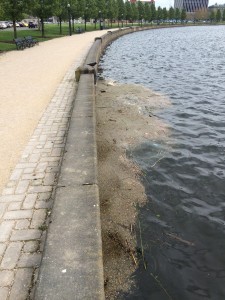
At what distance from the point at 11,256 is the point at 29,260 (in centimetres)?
26

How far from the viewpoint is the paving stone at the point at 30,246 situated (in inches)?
160

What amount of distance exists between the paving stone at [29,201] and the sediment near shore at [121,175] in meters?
1.20

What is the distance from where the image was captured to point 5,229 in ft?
14.6

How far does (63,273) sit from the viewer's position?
335 cm

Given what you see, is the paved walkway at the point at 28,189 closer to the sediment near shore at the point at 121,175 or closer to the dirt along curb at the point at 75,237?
the dirt along curb at the point at 75,237

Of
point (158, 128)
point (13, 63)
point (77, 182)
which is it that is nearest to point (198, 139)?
point (158, 128)

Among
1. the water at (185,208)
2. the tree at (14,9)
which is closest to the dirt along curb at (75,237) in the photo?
the water at (185,208)

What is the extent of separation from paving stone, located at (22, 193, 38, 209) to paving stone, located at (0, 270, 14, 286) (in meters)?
1.32

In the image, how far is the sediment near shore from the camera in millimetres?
4336

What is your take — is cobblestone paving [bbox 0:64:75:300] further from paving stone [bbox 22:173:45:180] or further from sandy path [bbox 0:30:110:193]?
sandy path [bbox 0:30:110:193]

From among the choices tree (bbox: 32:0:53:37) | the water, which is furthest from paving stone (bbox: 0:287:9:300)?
tree (bbox: 32:0:53:37)

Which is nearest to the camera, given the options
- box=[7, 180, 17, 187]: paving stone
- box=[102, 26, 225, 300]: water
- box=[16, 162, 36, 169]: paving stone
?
box=[102, 26, 225, 300]: water

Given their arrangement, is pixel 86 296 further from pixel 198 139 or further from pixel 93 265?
pixel 198 139

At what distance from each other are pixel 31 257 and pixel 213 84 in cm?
1579
